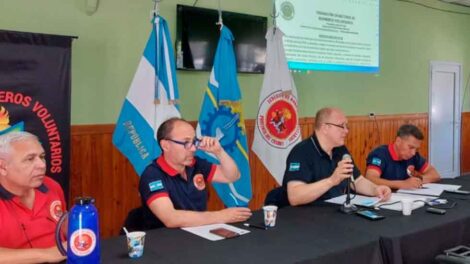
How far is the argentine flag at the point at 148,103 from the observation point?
10.3 ft

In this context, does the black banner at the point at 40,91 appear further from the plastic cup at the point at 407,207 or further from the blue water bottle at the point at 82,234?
the plastic cup at the point at 407,207

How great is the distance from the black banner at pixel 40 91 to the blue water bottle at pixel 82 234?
1.72 m

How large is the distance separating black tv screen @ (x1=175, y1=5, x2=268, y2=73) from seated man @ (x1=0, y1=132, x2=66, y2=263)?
213 centimetres

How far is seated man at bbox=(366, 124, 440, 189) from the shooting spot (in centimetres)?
307

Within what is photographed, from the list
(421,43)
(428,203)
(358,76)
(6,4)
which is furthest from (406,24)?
(6,4)

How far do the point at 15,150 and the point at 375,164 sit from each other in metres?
2.28

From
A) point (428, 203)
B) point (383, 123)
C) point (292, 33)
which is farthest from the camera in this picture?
point (383, 123)

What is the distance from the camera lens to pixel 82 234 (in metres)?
1.36

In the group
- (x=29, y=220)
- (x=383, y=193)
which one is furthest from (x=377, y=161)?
(x=29, y=220)

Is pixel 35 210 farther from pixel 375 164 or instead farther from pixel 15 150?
pixel 375 164

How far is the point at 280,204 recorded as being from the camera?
8.52 ft

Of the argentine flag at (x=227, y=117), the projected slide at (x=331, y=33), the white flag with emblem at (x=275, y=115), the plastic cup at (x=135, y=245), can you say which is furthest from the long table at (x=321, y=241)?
the projected slide at (x=331, y=33)

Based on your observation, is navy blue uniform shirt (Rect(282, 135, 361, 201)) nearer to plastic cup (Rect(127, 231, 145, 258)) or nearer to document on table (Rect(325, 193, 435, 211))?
document on table (Rect(325, 193, 435, 211))

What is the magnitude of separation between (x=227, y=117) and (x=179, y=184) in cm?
144
